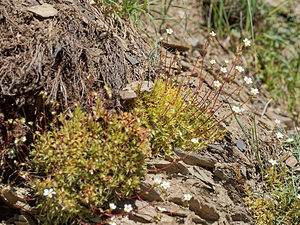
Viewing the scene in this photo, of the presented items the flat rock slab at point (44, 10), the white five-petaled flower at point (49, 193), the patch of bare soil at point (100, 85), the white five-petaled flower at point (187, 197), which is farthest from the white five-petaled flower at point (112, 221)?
the flat rock slab at point (44, 10)

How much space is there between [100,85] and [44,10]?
108 centimetres

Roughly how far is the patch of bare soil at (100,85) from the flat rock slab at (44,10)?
A: 4cm

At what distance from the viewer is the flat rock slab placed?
374 centimetres

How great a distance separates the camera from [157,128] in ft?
12.7

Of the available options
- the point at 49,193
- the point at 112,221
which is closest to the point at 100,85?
the point at 49,193

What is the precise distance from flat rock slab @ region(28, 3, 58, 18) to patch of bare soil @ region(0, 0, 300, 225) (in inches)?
1.8

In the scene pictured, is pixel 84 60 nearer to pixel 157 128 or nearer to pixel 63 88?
pixel 63 88

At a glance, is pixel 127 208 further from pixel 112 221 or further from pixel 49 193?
pixel 49 193

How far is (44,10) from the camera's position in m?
3.82

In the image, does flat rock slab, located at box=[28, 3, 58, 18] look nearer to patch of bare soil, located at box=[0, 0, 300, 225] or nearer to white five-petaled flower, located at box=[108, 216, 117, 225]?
patch of bare soil, located at box=[0, 0, 300, 225]

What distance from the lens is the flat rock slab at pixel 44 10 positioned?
3.74 metres

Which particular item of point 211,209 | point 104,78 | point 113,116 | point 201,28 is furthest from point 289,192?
point 201,28

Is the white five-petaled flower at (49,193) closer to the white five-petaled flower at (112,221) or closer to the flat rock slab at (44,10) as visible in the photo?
the white five-petaled flower at (112,221)

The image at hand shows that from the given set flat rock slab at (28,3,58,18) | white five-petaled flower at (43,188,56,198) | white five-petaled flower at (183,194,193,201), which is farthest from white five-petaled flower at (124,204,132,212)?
flat rock slab at (28,3,58,18)
